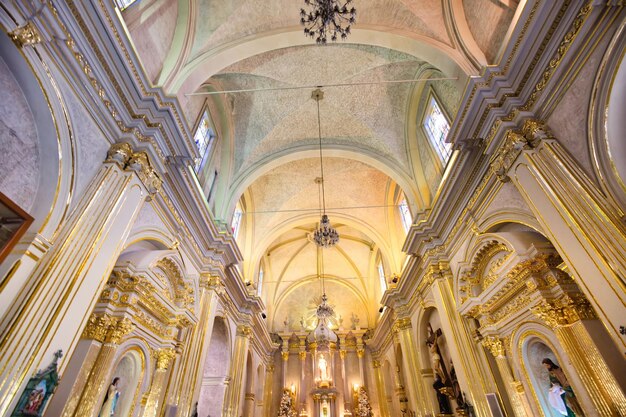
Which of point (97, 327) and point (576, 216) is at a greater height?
point (576, 216)

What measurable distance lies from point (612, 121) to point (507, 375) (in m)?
5.06

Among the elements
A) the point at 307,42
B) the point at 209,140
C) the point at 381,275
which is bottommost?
the point at 381,275

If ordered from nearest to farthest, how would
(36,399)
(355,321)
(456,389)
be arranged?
(36,399) < (456,389) < (355,321)

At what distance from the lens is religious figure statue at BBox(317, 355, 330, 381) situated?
17589 mm

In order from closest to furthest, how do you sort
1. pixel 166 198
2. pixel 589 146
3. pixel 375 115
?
pixel 589 146
pixel 166 198
pixel 375 115

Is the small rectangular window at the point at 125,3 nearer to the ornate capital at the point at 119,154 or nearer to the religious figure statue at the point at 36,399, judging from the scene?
the ornate capital at the point at 119,154

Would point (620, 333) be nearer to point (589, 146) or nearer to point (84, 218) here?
point (589, 146)

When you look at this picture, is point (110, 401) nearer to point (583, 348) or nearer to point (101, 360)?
point (101, 360)

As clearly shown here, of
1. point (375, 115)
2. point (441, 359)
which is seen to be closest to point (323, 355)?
point (441, 359)

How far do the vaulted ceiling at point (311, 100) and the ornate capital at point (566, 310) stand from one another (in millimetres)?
4512

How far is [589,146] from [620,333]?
225 cm

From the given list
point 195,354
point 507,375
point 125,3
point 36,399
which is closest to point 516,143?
point 507,375

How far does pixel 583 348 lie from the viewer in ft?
15.1

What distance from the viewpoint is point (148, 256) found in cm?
599
